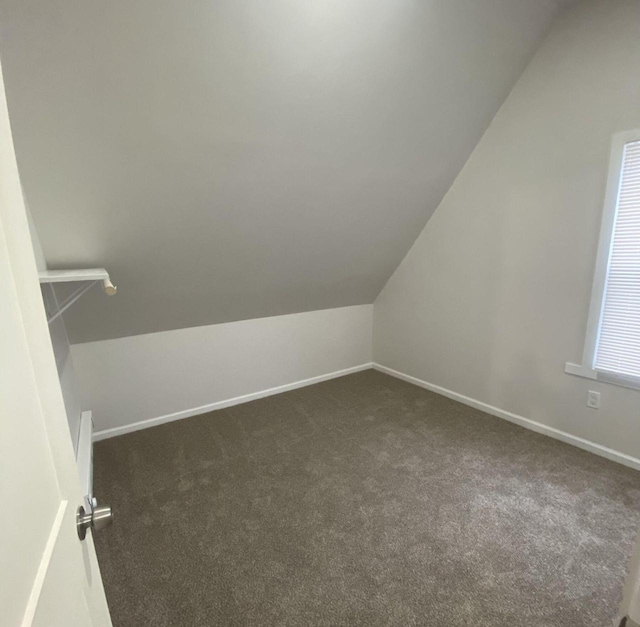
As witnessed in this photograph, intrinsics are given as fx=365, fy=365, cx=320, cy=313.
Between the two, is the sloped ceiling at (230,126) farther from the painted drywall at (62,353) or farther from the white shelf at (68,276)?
the white shelf at (68,276)

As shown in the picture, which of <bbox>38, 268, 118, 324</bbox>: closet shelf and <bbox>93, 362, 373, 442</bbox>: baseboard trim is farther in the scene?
<bbox>93, 362, 373, 442</bbox>: baseboard trim

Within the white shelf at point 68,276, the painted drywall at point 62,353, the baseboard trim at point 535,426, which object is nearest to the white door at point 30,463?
the white shelf at point 68,276

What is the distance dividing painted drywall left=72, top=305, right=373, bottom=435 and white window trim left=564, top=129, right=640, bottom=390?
212cm

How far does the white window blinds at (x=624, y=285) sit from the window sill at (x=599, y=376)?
0.03 m

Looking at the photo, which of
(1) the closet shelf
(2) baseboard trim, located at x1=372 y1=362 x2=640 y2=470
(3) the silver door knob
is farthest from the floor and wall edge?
(3) the silver door knob

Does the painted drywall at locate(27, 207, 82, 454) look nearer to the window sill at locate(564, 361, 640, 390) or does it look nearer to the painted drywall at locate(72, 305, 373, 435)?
the painted drywall at locate(72, 305, 373, 435)

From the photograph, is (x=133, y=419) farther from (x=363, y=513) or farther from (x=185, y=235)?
(x=363, y=513)

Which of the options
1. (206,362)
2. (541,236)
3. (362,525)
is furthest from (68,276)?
(541,236)

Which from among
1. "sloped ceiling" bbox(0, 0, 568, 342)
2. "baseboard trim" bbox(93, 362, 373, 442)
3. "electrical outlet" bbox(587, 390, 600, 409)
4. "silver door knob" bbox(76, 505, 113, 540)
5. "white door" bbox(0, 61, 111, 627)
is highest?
"sloped ceiling" bbox(0, 0, 568, 342)

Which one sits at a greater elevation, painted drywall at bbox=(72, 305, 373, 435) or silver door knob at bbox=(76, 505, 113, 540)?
silver door knob at bbox=(76, 505, 113, 540)

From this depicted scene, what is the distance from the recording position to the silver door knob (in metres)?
0.70

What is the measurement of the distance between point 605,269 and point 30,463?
278 cm

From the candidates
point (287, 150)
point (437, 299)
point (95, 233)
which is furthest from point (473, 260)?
point (95, 233)

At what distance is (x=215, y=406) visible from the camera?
320cm
